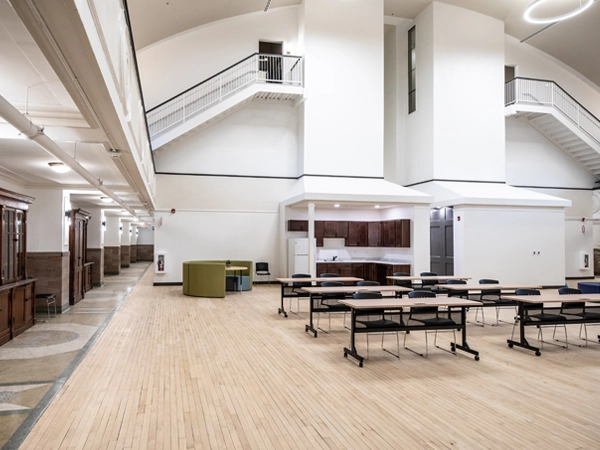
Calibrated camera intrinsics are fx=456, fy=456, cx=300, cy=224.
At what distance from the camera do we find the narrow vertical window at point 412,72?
17750 millimetres

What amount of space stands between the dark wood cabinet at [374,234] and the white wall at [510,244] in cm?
287

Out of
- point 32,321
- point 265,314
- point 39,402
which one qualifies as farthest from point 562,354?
point 32,321

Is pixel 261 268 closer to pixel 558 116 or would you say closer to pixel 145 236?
pixel 558 116

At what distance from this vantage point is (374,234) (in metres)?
16.9

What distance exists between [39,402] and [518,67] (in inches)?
796

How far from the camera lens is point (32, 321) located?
869 centimetres

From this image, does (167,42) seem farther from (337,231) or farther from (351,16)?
(337,231)

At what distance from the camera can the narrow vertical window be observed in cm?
1775

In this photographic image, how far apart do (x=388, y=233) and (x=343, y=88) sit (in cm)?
539

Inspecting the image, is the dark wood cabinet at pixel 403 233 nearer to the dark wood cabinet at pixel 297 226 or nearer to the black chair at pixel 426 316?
the dark wood cabinet at pixel 297 226

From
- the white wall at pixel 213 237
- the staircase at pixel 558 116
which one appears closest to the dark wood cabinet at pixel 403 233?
the white wall at pixel 213 237

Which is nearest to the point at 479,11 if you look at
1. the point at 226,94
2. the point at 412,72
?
the point at 412,72

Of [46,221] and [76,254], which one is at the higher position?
[46,221]

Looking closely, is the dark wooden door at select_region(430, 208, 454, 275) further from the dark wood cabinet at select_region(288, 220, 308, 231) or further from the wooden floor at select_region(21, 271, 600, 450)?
the wooden floor at select_region(21, 271, 600, 450)
